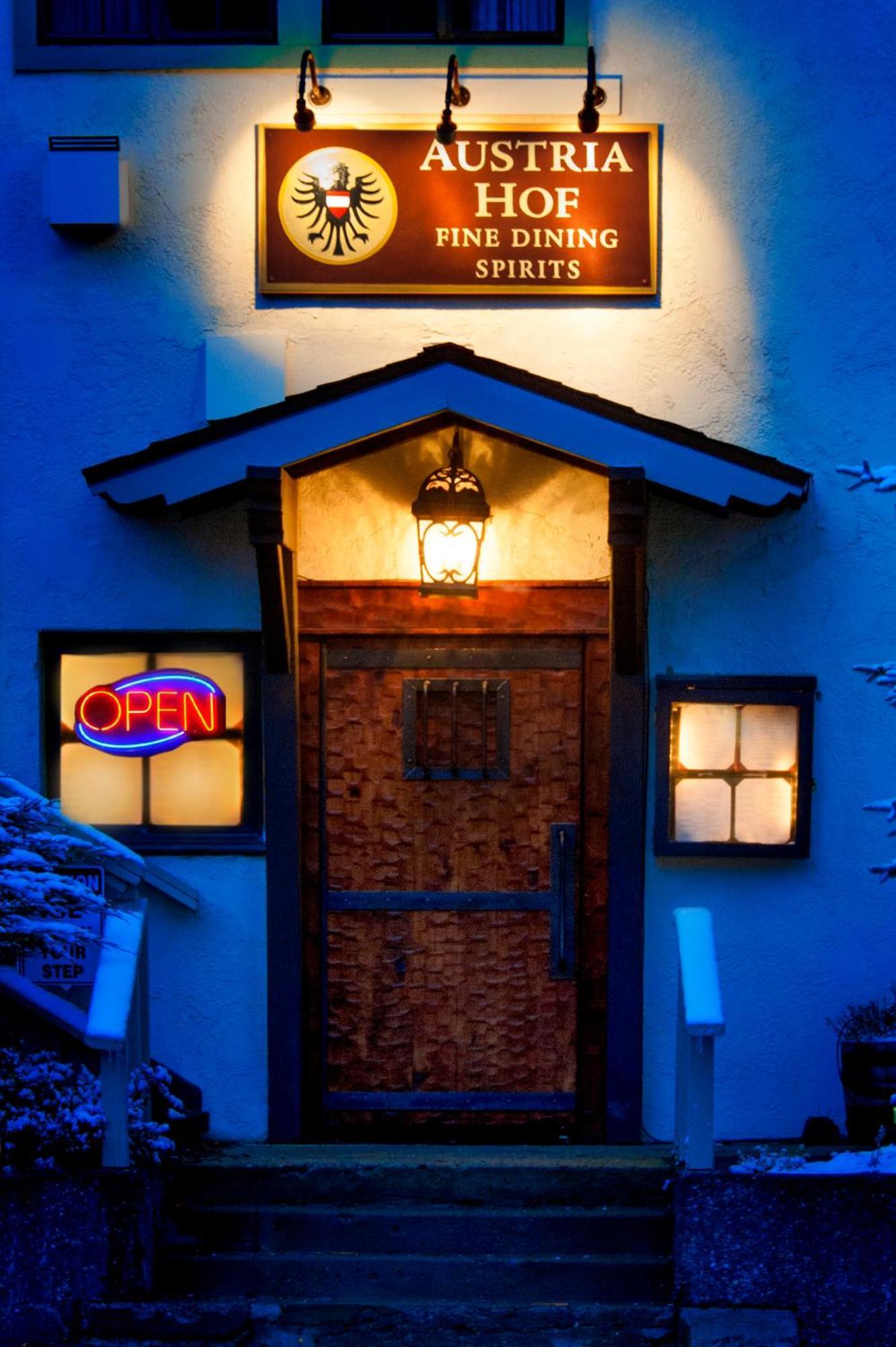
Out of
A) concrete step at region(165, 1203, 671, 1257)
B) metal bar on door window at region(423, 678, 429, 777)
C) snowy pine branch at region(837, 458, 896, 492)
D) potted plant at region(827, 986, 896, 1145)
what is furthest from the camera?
metal bar on door window at region(423, 678, 429, 777)

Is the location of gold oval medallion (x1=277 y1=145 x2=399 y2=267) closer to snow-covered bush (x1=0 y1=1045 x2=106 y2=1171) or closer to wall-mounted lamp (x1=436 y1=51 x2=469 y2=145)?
wall-mounted lamp (x1=436 y1=51 x2=469 y2=145)

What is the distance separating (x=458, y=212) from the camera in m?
7.21

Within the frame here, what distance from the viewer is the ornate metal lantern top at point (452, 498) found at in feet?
22.0

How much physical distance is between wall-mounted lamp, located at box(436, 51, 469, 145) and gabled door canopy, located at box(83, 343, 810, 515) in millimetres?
1230

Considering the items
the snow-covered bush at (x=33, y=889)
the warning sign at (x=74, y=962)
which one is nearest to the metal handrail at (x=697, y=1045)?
the snow-covered bush at (x=33, y=889)

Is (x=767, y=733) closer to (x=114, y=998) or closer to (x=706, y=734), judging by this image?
(x=706, y=734)

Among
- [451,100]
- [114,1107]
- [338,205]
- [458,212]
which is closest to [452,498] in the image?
[458,212]

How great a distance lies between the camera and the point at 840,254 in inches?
282

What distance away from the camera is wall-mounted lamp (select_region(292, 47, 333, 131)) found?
698cm

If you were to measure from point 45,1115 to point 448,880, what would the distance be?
6.80 feet

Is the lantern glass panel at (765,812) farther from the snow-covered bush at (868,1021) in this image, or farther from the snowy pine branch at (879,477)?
the snowy pine branch at (879,477)

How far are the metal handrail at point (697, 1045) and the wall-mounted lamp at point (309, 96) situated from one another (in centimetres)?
384

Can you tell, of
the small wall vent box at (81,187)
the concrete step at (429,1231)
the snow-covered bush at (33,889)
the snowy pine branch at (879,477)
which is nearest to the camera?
the snowy pine branch at (879,477)

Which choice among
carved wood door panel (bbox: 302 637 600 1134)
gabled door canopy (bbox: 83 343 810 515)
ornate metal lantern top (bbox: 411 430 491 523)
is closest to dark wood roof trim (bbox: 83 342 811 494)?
gabled door canopy (bbox: 83 343 810 515)
